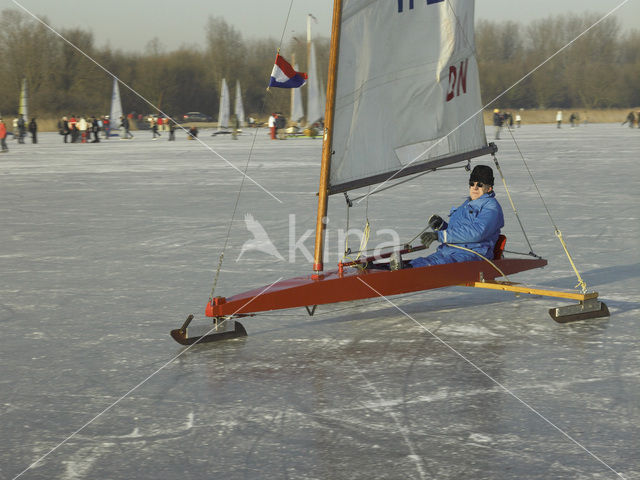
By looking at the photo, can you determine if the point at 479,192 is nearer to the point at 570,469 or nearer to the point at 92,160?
the point at 570,469

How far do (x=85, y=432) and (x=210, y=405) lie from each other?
2.06 feet

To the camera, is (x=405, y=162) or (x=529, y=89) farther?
(x=529, y=89)

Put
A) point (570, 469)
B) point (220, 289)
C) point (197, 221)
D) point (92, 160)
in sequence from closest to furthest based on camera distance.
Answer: point (570, 469)
point (220, 289)
point (197, 221)
point (92, 160)

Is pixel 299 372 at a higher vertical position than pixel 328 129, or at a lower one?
lower

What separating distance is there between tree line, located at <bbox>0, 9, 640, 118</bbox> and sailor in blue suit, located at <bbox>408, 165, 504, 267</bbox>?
72366 millimetres

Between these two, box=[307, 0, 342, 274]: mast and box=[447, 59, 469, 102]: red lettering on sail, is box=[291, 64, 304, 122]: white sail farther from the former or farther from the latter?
box=[307, 0, 342, 274]: mast

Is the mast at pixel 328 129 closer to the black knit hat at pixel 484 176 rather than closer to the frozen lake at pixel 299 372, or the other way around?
the frozen lake at pixel 299 372

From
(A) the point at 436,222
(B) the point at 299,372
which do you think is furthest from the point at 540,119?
(B) the point at 299,372

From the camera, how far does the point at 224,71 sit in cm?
10762

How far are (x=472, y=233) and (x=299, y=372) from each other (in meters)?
2.13

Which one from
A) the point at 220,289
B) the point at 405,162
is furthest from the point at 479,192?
the point at 220,289

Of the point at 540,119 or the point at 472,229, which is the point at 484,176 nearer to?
the point at 472,229

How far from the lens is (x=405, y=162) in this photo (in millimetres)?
6375

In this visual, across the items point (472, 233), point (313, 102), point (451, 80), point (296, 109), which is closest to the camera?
point (472, 233)
